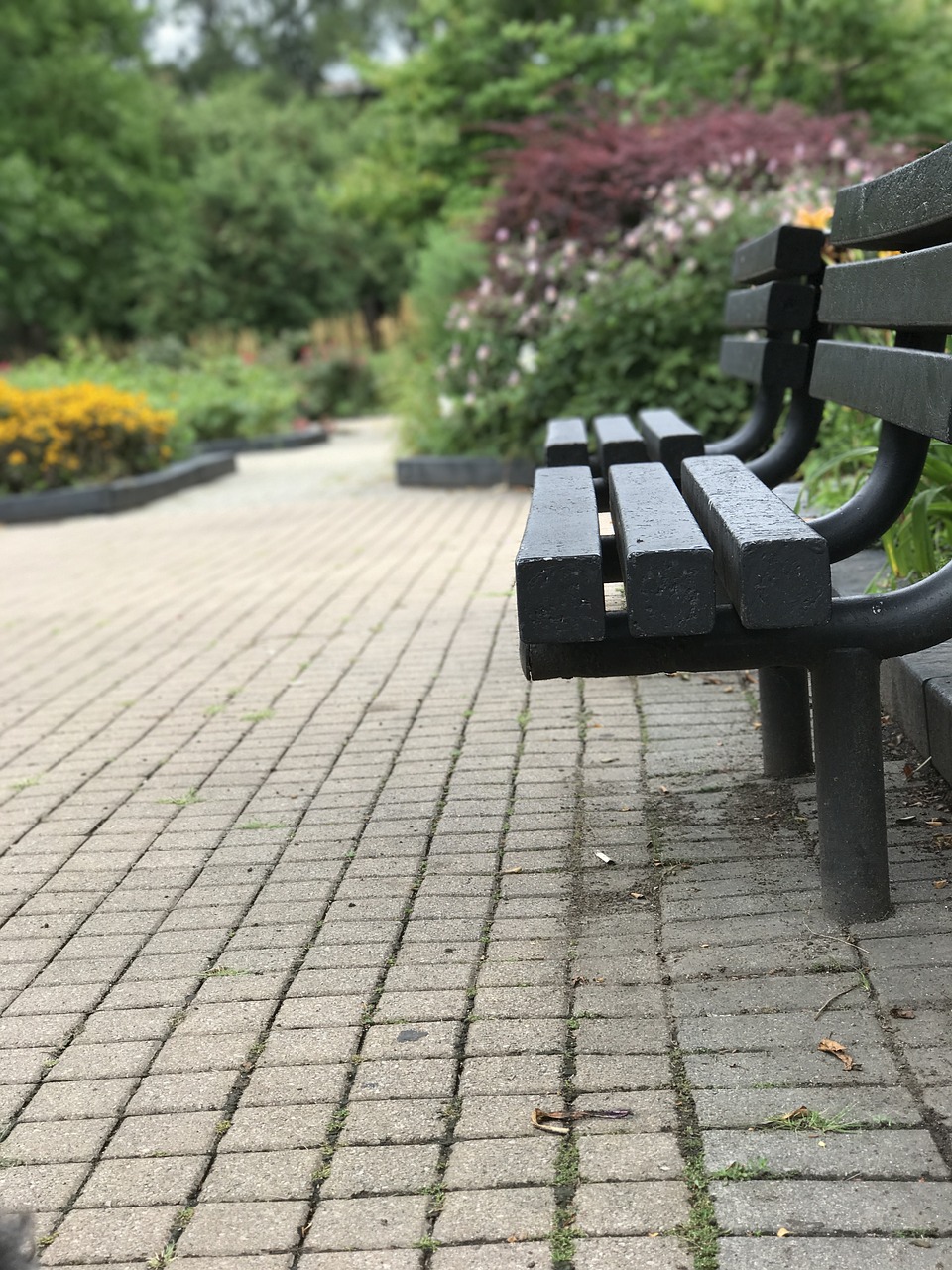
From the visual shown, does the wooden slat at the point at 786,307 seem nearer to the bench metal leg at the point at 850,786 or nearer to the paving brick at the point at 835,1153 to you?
the bench metal leg at the point at 850,786

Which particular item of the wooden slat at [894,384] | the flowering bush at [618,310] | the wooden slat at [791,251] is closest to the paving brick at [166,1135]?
the wooden slat at [894,384]

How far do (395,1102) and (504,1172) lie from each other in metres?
0.28

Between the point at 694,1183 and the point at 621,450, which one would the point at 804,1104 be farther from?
the point at 621,450

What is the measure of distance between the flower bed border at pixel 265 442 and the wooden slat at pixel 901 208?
1588 centimetres

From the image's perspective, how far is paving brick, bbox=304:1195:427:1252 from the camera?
1.89 metres

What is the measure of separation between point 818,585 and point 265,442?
17491 mm

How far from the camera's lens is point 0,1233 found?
161 cm

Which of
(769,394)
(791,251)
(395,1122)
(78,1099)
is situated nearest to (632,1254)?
(395,1122)

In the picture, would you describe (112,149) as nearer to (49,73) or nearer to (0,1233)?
(49,73)

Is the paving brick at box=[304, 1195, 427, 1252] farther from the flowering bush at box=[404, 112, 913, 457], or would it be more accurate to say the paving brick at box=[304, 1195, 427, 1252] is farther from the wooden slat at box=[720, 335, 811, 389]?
the flowering bush at box=[404, 112, 913, 457]

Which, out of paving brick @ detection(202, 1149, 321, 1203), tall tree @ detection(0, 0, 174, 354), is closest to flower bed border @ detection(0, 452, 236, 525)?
paving brick @ detection(202, 1149, 321, 1203)

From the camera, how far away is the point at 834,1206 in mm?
1866

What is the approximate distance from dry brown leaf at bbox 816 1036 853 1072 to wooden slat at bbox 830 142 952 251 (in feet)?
4.52

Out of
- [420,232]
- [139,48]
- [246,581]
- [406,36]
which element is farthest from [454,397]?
[406,36]
